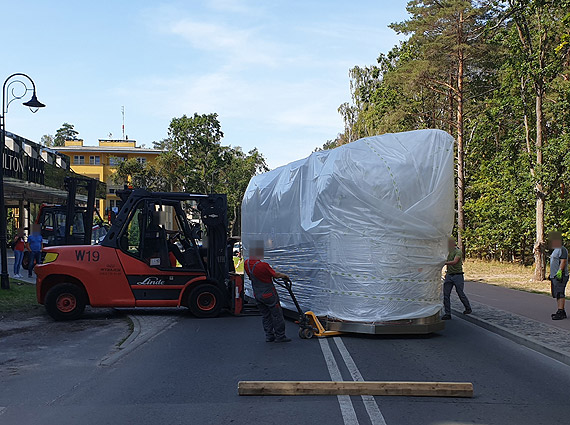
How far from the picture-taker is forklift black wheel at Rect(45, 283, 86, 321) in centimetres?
1261

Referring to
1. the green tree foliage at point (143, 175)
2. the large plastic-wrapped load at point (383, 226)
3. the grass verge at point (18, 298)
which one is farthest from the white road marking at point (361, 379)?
the green tree foliage at point (143, 175)

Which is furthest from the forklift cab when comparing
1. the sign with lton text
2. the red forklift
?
A: the sign with lton text

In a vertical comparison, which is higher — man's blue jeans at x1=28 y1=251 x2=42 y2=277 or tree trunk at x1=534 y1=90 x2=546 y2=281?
tree trunk at x1=534 y1=90 x2=546 y2=281

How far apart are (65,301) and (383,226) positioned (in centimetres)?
681

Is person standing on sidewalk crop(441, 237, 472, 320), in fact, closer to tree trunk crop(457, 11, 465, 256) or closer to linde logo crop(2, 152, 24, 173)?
linde logo crop(2, 152, 24, 173)

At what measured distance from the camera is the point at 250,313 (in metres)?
13.9

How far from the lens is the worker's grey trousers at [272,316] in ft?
33.1

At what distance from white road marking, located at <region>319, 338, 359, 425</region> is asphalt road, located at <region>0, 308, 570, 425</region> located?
11mm

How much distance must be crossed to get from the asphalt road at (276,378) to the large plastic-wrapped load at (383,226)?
2.27ft

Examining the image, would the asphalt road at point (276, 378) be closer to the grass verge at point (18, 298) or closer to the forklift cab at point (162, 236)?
the forklift cab at point (162, 236)

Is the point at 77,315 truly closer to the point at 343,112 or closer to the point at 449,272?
the point at 449,272

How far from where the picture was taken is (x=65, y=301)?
12.7 m

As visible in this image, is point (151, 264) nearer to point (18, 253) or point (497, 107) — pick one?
point (18, 253)

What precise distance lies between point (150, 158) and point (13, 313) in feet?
218
